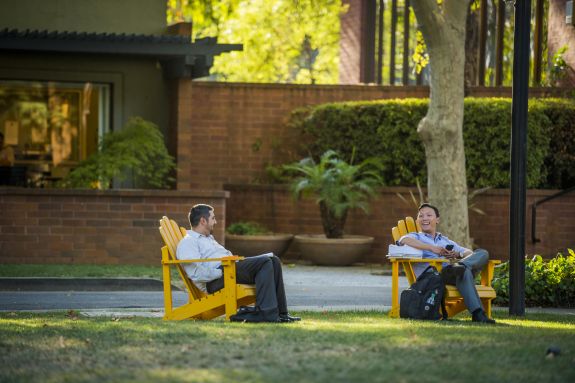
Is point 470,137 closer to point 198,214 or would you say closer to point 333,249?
point 333,249

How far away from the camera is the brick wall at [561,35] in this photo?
20.5 meters

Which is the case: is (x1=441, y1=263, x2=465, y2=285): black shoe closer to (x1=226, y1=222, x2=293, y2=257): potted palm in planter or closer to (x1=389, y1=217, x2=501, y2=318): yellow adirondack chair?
(x1=389, y1=217, x2=501, y2=318): yellow adirondack chair

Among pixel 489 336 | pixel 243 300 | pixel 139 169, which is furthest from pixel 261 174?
pixel 489 336

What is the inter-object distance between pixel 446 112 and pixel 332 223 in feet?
10.0

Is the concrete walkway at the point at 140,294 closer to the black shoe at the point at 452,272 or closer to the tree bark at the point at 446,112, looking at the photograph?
the tree bark at the point at 446,112

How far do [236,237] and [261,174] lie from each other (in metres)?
2.70

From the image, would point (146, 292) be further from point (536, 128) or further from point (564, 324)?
point (536, 128)

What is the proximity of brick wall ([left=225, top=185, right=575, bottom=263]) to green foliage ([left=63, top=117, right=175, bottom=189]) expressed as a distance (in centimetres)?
161

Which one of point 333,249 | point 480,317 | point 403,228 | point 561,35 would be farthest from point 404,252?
point 561,35

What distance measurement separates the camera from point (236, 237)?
17781 millimetres

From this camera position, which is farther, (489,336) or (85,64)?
(85,64)

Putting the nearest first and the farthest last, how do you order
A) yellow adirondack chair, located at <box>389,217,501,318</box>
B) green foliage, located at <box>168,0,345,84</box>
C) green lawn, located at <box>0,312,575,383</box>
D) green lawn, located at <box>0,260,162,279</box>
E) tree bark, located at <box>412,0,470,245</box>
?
1. green lawn, located at <box>0,312,575,383</box>
2. yellow adirondack chair, located at <box>389,217,501,318</box>
3. green lawn, located at <box>0,260,162,279</box>
4. tree bark, located at <box>412,0,470,245</box>
5. green foliage, located at <box>168,0,345,84</box>

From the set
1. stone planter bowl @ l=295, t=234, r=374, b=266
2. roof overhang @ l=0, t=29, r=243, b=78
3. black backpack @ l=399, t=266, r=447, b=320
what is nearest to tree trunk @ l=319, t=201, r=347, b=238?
stone planter bowl @ l=295, t=234, r=374, b=266

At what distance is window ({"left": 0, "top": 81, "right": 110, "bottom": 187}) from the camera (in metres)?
20.0
